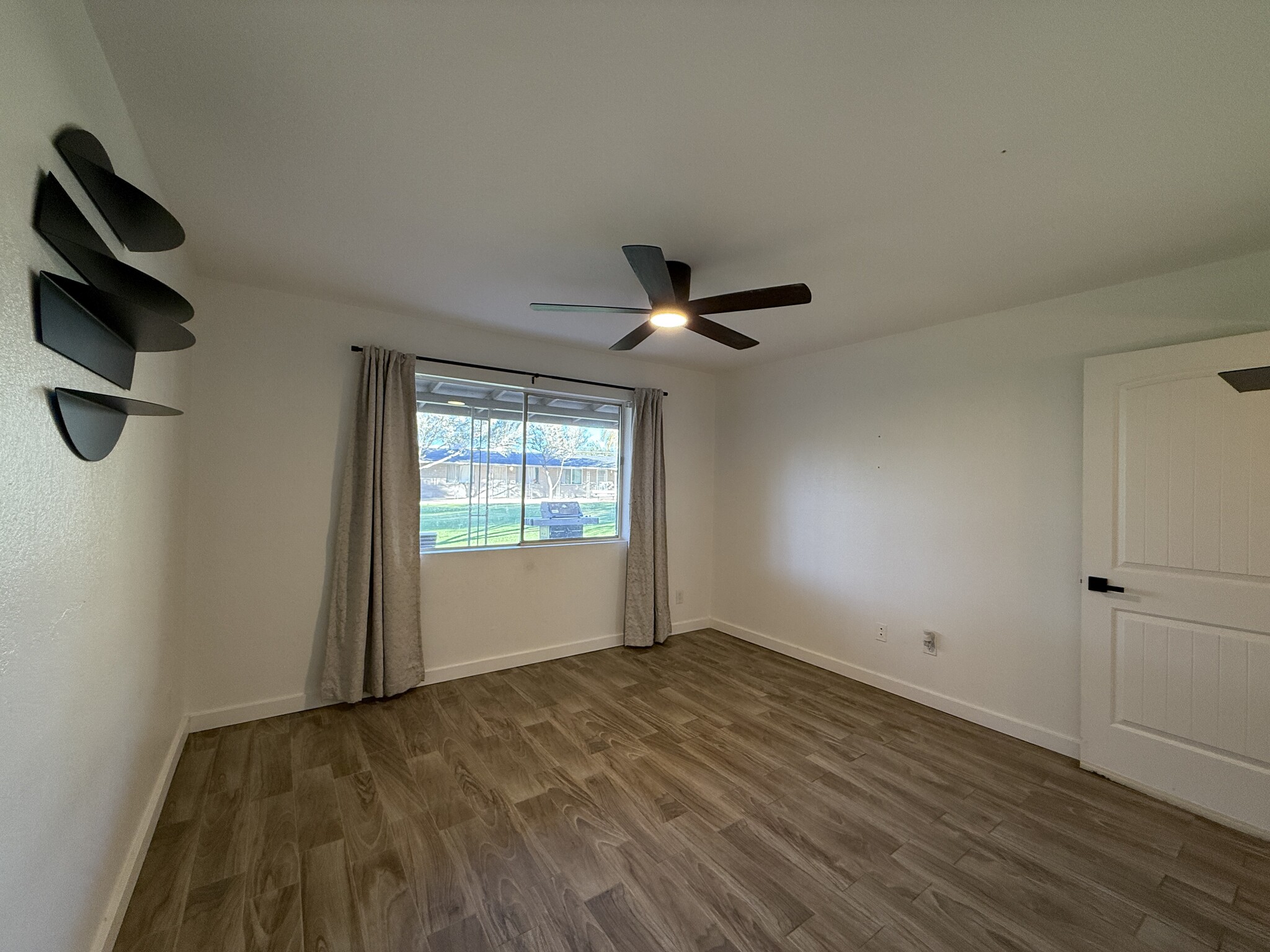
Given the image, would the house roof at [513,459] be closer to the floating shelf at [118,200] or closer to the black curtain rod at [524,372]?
the black curtain rod at [524,372]

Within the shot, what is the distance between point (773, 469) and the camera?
13.8 feet

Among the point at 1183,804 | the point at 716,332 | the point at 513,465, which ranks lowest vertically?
the point at 1183,804

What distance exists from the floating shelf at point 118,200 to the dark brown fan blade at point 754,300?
1.73 m

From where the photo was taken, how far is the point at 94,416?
115 cm

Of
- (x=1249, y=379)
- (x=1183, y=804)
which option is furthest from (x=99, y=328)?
(x=1183, y=804)

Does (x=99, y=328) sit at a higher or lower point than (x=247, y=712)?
higher

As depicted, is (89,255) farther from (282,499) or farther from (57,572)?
(282,499)

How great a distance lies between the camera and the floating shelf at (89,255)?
2.91ft

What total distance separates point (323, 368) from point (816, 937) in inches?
141

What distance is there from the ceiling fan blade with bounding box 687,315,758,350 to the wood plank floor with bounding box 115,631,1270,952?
218cm

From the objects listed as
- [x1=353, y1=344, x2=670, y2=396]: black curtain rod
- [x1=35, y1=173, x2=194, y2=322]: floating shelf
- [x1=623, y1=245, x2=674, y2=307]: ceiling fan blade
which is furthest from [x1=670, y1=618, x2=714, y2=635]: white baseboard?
[x1=35, y1=173, x2=194, y2=322]: floating shelf

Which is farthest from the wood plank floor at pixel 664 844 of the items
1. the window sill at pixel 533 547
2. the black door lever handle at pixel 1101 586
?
the window sill at pixel 533 547

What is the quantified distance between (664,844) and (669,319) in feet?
7.23

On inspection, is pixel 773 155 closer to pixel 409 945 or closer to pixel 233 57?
pixel 233 57
